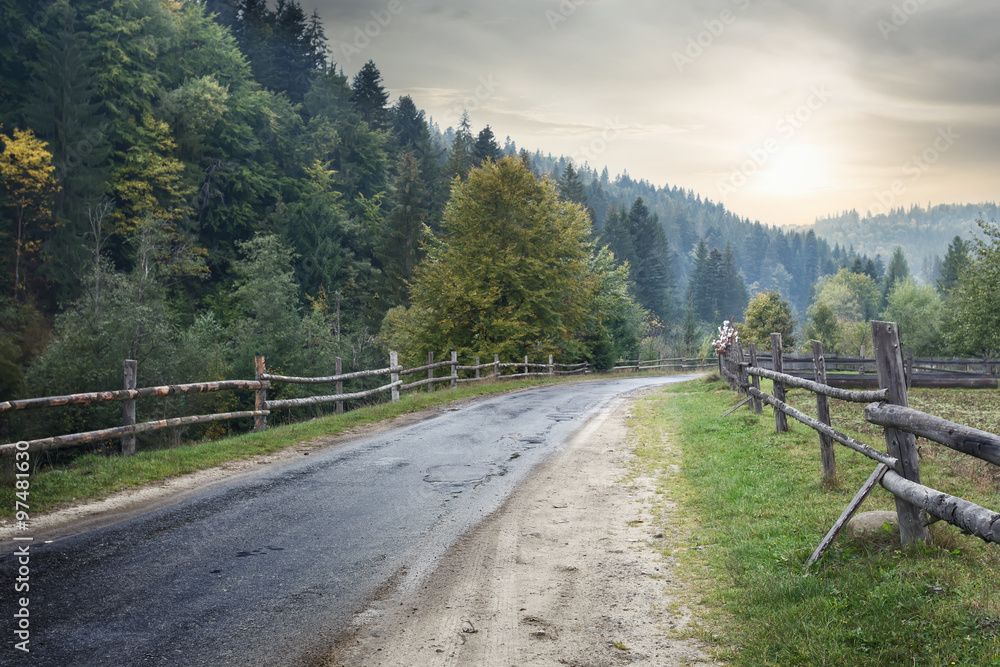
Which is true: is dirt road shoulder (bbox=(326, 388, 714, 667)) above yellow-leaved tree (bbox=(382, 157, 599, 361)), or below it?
below

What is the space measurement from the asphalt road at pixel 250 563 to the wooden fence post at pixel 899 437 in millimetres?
3784

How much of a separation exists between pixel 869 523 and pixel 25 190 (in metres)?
43.8

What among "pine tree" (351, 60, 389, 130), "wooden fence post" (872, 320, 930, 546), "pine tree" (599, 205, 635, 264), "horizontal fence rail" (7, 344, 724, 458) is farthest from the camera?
"pine tree" (599, 205, 635, 264)

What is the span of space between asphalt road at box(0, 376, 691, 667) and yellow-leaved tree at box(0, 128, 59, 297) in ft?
117

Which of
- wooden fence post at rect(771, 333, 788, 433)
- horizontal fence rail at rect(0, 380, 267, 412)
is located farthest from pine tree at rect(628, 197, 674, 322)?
horizontal fence rail at rect(0, 380, 267, 412)

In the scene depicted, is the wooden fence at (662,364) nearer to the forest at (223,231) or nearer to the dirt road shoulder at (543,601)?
the forest at (223,231)

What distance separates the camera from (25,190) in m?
35.5

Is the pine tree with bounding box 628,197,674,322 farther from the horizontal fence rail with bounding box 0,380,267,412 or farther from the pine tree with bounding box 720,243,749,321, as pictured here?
the horizontal fence rail with bounding box 0,380,267,412

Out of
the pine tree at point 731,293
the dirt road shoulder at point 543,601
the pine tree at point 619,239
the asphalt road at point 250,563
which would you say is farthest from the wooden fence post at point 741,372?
the pine tree at point 731,293

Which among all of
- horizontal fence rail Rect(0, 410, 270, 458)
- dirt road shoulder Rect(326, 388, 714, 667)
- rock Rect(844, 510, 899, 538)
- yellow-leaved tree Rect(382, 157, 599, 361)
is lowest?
dirt road shoulder Rect(326, 388, 714, 667)

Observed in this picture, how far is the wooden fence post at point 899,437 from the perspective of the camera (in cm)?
473

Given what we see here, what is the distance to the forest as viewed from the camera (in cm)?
3034

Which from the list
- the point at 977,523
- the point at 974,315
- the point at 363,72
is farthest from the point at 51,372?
the point at 363,72

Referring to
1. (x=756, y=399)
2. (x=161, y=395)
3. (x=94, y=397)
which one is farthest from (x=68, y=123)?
(x=756, y=399)
